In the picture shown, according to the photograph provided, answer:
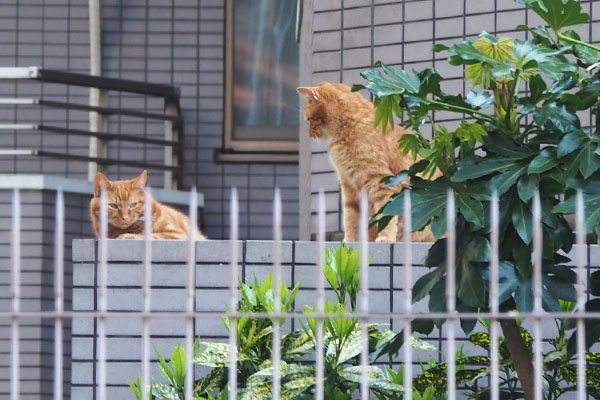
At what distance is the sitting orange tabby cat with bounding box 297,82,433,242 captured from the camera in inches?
245

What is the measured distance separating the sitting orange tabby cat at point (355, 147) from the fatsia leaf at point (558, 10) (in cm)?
189

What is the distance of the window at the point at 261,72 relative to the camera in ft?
34.0

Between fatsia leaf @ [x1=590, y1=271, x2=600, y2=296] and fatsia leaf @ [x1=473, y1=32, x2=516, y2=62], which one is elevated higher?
fatsia leaf @ [x1=473, y1=32, x2=516, y2=62]

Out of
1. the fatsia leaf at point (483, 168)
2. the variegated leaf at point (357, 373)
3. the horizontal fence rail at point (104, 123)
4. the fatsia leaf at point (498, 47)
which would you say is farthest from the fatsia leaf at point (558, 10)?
the horizontal fence rail at point (104, 123)

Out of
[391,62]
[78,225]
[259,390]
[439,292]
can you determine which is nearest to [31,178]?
[78,225]

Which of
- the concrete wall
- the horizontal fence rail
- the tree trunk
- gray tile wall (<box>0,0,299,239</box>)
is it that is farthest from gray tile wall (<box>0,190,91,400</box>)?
the tree trunk

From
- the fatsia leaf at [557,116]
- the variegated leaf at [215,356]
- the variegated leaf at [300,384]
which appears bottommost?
the variegated leaf at [300,384]

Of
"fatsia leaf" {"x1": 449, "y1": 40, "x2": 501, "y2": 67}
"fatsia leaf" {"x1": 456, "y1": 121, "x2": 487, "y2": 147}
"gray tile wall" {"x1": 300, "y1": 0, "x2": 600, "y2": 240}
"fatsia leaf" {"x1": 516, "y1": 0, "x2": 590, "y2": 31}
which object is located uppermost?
"gray tile wall" {"x1": 300, "y1": 0, "x2": 600, "y2": 240}

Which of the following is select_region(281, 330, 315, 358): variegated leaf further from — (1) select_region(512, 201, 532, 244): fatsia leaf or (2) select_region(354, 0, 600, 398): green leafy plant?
(1) select_region(512, 201, 532, 244): fatsia leaf

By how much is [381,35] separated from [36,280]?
3.05 meters

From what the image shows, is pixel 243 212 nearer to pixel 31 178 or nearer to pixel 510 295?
pixel 31 178

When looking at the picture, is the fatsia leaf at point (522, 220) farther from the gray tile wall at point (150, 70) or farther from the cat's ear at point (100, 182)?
the gray tile wall at point (150, 70)

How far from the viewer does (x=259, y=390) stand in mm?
5016

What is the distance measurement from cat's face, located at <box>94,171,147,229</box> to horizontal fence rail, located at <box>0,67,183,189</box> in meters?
2.15
